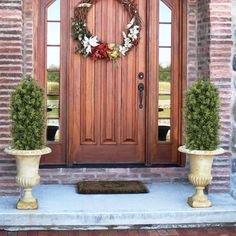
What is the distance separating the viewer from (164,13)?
6.23m

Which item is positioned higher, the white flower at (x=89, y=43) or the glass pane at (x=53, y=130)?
the white flower at (x=89, y=43)

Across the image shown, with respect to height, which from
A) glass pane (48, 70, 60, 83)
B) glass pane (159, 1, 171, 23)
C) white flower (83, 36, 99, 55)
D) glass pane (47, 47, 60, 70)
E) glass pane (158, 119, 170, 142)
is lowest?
glass pane (158, 119, 170, 142)

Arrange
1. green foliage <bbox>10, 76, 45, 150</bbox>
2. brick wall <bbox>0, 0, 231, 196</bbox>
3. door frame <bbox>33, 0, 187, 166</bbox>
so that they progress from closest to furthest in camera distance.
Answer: green foliage <bbox>10, 76, 45, 150</bbox>
brick wall <bbox>0, 0, 231, 196</bbox>
door frame <bbox>33, 0, 187, 166</bbox>

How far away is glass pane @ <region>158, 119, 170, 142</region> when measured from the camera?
20.7 ft

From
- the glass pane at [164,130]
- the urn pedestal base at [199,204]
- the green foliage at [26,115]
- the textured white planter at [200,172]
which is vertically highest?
the green foliage at [26,115]

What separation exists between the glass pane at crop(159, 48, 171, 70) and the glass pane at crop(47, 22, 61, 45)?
1.17 metres

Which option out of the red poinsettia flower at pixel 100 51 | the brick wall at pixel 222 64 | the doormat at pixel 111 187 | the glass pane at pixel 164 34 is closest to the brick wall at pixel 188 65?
the brick wall at pixel 222 64

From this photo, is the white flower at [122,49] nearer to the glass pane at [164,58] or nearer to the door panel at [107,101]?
the door panel at [107,101]

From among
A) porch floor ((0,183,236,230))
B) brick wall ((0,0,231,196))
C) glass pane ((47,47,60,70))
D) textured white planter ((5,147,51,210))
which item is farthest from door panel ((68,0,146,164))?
textured white planter ((5,147,51,210))

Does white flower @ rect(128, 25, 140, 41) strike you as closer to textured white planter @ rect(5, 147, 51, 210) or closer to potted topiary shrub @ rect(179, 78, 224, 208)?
potted topiary shrub @ rect(179, 78, 224, 208)

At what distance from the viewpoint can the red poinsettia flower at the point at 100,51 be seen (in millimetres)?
6117

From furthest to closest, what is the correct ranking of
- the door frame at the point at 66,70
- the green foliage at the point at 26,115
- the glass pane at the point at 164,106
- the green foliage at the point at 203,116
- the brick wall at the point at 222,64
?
the glass pane at the point at 164,106 < the door frame at the point at 66,70 < the brick wall at the point at 222,64 < the green foliage at the point at 203,116 < the green foliage at the point at 26,115

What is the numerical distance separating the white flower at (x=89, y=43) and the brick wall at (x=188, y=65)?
596 millimetres

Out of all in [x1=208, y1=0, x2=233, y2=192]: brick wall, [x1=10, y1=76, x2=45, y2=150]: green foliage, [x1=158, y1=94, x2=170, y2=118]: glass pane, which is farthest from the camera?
[x1=158, y1=94, x2=170, y2=118]: glass pane
